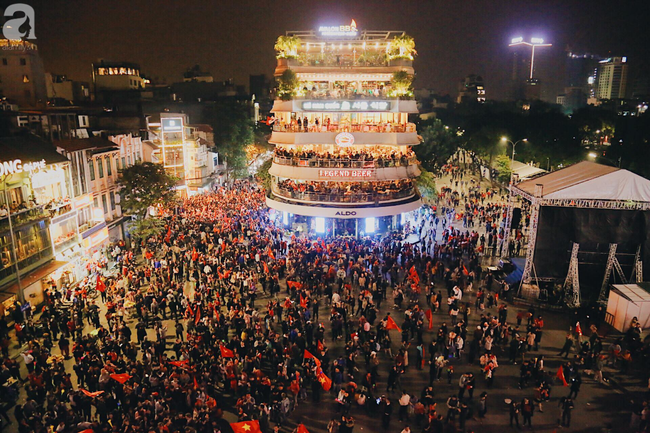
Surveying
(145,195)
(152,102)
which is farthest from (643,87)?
(145,195)

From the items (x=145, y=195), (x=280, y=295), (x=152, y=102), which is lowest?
(x=280, y=295)

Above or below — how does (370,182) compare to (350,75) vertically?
below

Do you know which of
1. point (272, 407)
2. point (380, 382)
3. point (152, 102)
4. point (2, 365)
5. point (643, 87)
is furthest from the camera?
point (643, 87)

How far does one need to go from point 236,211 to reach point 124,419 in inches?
1118

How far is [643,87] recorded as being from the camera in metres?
174

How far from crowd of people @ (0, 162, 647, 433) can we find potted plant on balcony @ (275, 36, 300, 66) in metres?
17.4

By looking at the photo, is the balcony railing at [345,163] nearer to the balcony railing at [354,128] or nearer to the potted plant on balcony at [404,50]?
the balcony railing at [354,128]

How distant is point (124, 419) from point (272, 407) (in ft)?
13.7

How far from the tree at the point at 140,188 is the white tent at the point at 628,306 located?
29.9m

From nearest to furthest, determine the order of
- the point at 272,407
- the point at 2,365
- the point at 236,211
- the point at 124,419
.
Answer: the point at 124,419 < the point at 272,407 < the point at 2,365 < the point at 236,211

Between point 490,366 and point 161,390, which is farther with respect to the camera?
point 490,366

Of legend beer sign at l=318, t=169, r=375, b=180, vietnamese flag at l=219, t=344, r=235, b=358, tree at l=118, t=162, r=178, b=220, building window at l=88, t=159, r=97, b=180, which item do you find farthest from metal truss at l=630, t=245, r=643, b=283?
building window at l=88, t=159, r=97, b=180

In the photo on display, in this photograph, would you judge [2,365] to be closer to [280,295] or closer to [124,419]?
[124,419]

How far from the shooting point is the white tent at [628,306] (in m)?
19.1
